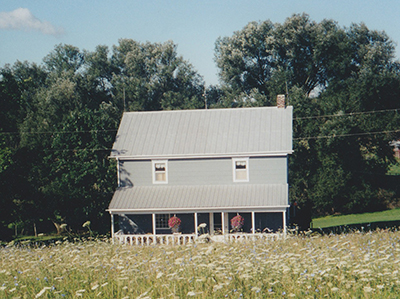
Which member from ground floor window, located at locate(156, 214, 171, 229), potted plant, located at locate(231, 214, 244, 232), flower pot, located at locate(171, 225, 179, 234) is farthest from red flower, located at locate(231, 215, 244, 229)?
ground floor window, located at locate(156, 214, 171, 229)

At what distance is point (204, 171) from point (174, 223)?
3.51 metres

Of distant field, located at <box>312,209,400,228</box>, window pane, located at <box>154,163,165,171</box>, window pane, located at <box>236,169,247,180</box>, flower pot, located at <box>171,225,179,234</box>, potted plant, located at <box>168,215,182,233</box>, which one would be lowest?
distant field, located at <box>312,209,400,228</box>

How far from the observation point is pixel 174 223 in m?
29.5

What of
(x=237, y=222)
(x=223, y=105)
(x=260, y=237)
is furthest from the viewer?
(x=223, y=105)

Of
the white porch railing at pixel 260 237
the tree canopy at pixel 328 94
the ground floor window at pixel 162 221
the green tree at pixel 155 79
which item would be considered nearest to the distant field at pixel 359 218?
the tree canopy at pixel 328 94

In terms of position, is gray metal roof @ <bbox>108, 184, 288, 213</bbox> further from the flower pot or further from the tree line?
the tree line

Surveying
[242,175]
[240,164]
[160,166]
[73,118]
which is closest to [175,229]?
[160,166]

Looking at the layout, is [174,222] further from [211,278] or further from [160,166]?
[211,278]

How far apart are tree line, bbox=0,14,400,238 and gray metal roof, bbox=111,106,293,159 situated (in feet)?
16.6

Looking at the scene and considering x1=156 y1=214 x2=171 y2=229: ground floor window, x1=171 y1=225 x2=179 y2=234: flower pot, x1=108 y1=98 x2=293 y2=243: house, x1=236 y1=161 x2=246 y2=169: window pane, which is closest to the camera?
x1=108 y1=98 x2=293 y2=243: house

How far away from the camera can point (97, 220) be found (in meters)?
40.4

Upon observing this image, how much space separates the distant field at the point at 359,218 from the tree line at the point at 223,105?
4.48 feet

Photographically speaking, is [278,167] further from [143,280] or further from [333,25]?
[333,25]

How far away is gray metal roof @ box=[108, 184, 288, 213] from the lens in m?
28.5
